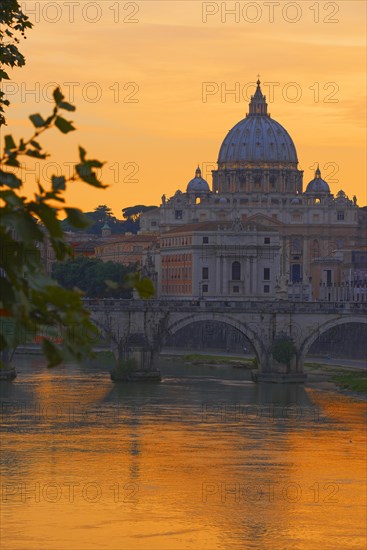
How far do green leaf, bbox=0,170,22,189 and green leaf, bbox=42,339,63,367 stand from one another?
720mm

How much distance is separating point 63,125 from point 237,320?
2956 inches

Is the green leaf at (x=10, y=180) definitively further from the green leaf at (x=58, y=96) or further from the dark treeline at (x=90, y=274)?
the dark treeline at (x=90, y=274)

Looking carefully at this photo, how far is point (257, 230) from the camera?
136 metres

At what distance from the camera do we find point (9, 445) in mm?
44781

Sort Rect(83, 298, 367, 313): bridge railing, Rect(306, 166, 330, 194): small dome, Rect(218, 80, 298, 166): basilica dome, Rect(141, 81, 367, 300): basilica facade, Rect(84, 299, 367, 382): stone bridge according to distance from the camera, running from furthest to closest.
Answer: Rect(218, 80, 298, 166): basilica dome, Rect(306, 166, 330, 194): small dome, Rect(141, 81, 367, 300): basilica facade, Rect(83, 298, 367, 313): bridge railing, Rect(84, 299, 367, 382): stone bridge

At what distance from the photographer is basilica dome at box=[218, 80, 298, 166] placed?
190 metres

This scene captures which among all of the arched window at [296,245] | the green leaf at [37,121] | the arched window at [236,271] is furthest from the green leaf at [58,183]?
the arched window at [296,245]

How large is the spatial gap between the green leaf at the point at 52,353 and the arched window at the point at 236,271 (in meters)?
129

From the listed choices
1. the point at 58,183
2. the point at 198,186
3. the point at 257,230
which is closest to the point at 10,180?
the point at 58,183

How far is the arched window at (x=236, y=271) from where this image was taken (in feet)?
444

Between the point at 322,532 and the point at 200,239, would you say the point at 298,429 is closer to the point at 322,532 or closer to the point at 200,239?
the point at 322,532

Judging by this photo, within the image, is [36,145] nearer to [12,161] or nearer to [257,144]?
[12,161]

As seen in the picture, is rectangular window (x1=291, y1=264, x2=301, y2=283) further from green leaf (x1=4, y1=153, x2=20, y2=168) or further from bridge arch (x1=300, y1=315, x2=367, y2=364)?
green leaf (x1=4, y1=153, x2=20, y2=168)

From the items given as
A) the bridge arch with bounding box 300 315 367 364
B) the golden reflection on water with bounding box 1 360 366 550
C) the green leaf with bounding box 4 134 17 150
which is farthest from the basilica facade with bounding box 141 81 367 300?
the green leaf with bounding box 4 134 17 150
